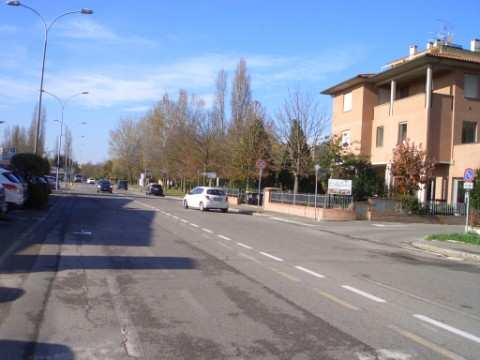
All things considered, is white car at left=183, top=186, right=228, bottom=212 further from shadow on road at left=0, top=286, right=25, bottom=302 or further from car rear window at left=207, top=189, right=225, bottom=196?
shadow on road at left=0, top=286, right=25, bottom=302

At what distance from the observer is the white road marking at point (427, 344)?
5680 millimetres

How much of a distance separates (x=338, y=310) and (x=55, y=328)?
12.2 ft

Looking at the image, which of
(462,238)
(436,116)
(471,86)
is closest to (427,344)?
(462,238)

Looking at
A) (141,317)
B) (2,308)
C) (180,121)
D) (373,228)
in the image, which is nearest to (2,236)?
(2,308)

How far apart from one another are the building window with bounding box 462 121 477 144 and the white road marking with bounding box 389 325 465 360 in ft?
99.8

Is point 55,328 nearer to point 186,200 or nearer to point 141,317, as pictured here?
point 141,317

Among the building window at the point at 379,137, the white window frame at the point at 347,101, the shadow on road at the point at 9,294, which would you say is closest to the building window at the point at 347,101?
the white window frame at the point at 347,101

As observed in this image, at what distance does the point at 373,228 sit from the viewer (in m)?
25.2

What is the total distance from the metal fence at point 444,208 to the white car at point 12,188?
68.1 ft

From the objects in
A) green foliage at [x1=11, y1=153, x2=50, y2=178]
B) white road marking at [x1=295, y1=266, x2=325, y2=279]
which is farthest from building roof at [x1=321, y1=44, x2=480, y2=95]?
white road marking at [x1=295, y1=266, x2=325, y2=279]

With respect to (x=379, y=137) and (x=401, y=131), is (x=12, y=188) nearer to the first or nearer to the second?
(x=401, y=131)

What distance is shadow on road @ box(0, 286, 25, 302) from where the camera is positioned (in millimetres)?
7477

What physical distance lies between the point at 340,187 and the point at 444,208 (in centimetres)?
610

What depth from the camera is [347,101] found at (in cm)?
4219
